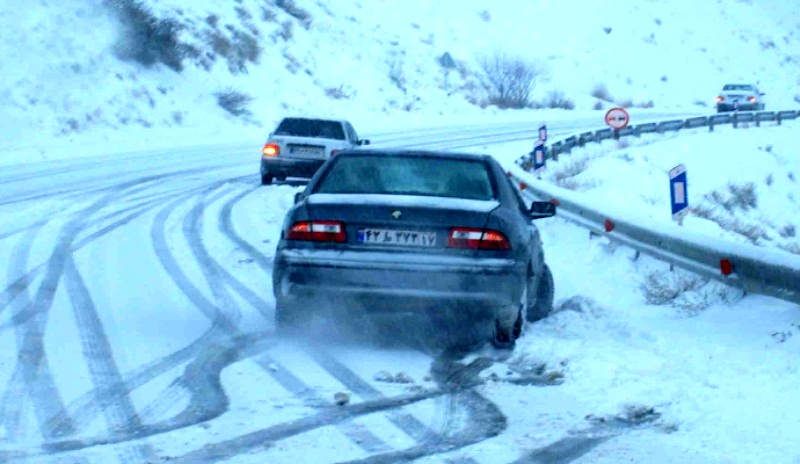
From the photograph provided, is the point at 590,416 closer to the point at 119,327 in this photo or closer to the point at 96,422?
the point at 96,422

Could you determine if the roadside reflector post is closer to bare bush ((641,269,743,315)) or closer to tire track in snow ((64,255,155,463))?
bare bush ((641,269,743,315))

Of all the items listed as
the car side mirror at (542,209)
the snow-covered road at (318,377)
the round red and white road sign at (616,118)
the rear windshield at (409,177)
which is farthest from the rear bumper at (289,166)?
the rear windshield at (409,177)

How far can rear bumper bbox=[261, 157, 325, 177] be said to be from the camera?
871 inches

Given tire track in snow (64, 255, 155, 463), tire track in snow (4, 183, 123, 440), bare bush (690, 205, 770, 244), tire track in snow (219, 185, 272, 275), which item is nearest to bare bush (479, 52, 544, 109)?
bare bush (690, 205, 770, 244)

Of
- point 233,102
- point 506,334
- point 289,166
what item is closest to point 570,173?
point 289,166

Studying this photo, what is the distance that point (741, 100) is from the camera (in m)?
50.6

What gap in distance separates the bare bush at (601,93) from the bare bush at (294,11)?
18419 mm

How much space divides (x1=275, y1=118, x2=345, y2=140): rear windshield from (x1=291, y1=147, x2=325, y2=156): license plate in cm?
63

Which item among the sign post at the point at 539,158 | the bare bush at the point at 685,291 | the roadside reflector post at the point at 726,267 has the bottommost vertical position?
the sign post at the point at 539,158

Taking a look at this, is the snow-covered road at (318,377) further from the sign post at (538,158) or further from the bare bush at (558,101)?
the bare bush at (558,101)

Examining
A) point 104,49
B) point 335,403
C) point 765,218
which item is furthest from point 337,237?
point 104,49

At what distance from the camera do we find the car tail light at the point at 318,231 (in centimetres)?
848

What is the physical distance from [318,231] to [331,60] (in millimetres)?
43522

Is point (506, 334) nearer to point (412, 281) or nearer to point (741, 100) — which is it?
point (412, 281)
